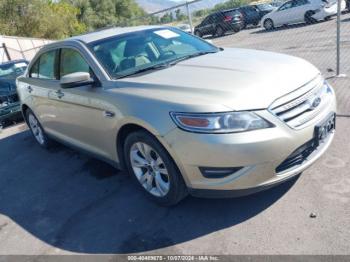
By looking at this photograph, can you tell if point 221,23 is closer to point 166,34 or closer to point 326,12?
point 326,12

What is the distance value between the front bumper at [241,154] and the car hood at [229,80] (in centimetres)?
22

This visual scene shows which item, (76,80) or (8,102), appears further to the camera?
(8,102)

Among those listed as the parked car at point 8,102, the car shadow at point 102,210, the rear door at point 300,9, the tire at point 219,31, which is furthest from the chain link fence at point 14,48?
the car shadow at point 102,210

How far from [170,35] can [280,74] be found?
6.03ft

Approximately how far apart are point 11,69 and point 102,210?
7266 mm

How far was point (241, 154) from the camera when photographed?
284cm

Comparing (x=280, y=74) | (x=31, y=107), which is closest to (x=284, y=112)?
(x=280, y=74)

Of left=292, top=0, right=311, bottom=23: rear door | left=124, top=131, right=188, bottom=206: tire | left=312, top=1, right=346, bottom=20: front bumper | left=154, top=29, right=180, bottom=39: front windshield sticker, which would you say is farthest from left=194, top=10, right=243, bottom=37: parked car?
left=124, top=131, right=188, bottom=206: tire

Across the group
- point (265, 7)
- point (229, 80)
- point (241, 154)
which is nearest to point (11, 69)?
point (229, 80)

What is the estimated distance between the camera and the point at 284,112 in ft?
9.90

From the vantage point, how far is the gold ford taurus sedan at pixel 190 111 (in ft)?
9.53

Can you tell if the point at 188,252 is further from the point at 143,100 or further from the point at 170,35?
the point at 170,35

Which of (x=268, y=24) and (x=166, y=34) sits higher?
(x=166, y=34)

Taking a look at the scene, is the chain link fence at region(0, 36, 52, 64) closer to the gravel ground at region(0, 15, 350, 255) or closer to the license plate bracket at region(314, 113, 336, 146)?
the gravel ground at region(0, 15, 350, 255)
